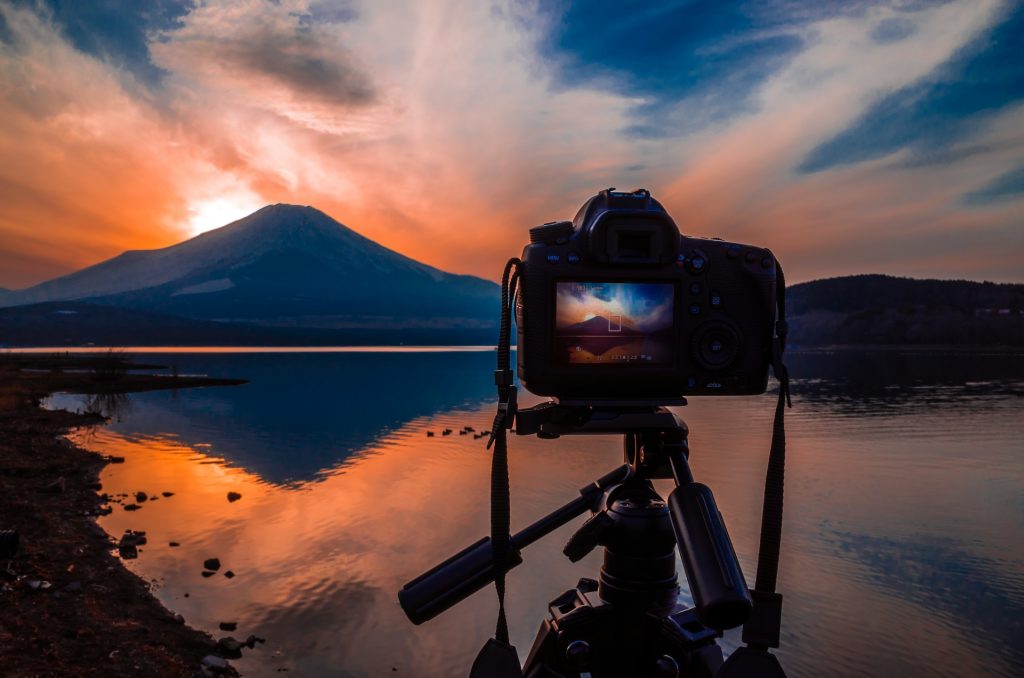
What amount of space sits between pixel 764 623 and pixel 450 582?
0.74 meters

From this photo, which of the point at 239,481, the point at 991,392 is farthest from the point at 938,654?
the point at 991,392

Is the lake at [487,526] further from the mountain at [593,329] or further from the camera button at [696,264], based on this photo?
the camera button at [696,264]

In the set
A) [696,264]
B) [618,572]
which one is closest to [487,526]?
[618,572]

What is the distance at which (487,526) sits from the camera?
43.5ft

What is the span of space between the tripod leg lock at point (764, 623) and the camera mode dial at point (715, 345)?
0.59m

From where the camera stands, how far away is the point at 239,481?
16250 mm

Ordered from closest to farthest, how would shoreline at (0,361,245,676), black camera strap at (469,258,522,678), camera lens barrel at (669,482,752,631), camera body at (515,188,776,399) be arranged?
camera lens barrel at (669,482,752,631) < black camera strap at (469,258,522,678) < camera body at (515,188,776,399) < shoreline at (0,361,245,676)

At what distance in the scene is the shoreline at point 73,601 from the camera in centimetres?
482

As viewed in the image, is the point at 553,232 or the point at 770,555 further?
the point at 553,232

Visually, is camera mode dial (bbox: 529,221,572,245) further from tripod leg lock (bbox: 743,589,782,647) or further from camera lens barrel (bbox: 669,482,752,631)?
tripod leg lock (bbox: 743,589,782,647)

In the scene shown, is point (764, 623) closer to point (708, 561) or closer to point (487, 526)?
point (708, 561)

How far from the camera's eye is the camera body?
5.19ft

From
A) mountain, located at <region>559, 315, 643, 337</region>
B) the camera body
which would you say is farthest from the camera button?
mountain, located at <region>559, 315, 643, 337</region>

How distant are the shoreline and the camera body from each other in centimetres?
513
